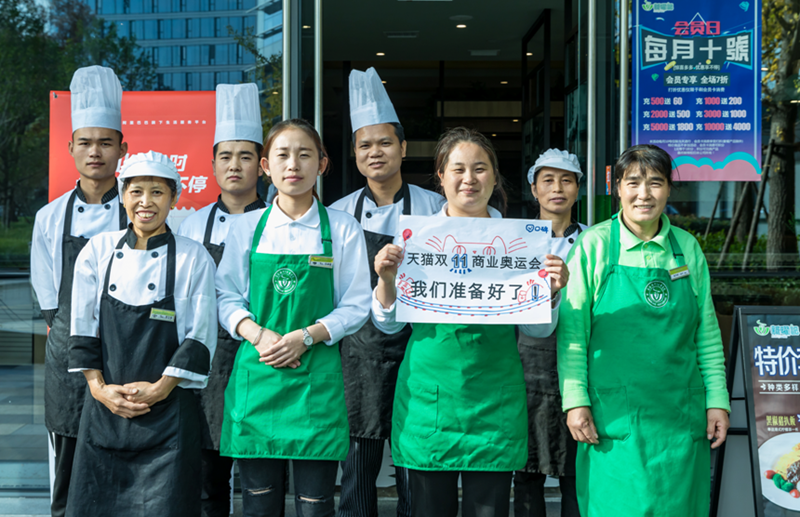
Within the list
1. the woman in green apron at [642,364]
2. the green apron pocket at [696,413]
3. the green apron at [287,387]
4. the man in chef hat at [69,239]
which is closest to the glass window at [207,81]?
the man in chef hat at [69,239]

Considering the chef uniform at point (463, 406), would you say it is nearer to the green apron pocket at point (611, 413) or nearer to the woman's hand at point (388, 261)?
the woman's hand at point (388, 261)

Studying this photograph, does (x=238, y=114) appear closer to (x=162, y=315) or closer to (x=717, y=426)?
(x=162, y=315)

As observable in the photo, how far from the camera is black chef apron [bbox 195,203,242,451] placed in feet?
8.84

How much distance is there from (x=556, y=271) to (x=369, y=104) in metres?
1.25

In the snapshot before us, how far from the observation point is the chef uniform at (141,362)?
2148mm

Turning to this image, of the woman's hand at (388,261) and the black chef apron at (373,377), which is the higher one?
the woman's hand at (388,261)

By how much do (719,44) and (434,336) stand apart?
2.48 metres

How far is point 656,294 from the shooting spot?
2205 millimetres

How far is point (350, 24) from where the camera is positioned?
18.5 ft

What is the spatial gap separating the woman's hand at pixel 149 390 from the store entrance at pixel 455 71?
1.84 meters

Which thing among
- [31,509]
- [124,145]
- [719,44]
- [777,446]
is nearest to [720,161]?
[719,44]

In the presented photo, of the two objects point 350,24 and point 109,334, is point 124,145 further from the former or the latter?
point 350,24

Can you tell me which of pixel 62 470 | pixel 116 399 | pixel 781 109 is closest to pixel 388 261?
pixel 116 399

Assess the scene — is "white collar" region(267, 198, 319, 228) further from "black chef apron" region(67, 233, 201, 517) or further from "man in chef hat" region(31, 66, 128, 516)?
"man in chef hat" region(31, 66, 128, 516)
